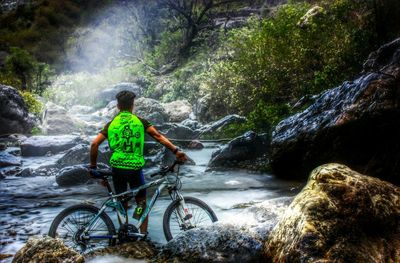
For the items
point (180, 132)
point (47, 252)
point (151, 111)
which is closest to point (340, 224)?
point (47, 252)

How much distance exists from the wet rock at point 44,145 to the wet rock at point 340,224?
15359 mm

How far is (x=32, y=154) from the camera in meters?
17.5

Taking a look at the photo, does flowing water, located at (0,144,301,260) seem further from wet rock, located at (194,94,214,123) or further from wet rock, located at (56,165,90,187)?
wet rock, located at (194,94,214,123)

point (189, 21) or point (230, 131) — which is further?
point (189, 21)

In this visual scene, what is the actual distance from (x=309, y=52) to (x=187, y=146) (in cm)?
636

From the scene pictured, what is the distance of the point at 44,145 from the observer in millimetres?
17828

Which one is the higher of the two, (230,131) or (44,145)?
(230,131)

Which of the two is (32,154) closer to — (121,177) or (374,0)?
(121,177)

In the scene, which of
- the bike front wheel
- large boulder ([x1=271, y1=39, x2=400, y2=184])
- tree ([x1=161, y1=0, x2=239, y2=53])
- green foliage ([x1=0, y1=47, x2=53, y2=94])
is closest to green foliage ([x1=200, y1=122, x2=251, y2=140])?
large boulder ([x1=271, y1=39, x2=400, y2=184])

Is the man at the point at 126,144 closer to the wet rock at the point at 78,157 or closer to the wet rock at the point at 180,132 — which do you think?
the wet rock at the point at 78,157

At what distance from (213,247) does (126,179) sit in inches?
57.8

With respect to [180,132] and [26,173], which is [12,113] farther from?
[180,132]

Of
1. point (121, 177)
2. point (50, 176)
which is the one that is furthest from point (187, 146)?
point (121, 177)

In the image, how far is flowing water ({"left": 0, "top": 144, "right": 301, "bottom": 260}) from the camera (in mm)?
7523
